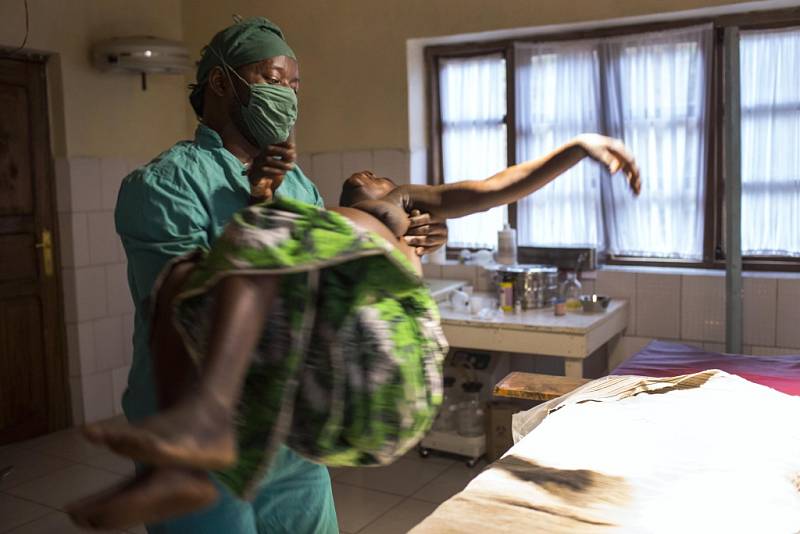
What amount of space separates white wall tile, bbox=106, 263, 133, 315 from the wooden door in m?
0.28

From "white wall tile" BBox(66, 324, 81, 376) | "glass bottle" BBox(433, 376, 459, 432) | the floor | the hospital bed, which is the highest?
the hospital bed

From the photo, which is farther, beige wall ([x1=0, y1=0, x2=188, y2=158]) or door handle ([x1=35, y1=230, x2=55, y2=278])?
door handle ([x1=35, y1=230, x2=55, y2=278])

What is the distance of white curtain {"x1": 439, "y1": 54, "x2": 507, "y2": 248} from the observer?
4.34 metres

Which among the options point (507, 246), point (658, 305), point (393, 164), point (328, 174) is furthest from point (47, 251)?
point (658, 305)

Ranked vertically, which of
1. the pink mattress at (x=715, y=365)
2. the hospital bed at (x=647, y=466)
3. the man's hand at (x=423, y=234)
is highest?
the man's hand at (x=423, y=234)

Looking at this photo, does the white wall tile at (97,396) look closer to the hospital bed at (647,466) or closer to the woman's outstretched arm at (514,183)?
the hospital bed at (647,466)

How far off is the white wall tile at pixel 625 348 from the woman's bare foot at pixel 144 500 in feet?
11.5

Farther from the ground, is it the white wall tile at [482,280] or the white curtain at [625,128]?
the white curtain at [625,128]

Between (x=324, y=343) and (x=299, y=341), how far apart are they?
5 centimetres

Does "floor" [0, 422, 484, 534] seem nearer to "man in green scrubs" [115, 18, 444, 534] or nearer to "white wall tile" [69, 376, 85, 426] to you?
"white wall tile" [69, 376, 85, 426]

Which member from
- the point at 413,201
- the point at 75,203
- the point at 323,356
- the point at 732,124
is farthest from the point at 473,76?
the point at 323,356

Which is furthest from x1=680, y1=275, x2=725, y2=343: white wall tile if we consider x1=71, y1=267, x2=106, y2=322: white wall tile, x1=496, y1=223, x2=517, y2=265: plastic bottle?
x1=71, y1=267, x2=106, y2=322: white wall tile

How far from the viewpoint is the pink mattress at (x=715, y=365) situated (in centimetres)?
264

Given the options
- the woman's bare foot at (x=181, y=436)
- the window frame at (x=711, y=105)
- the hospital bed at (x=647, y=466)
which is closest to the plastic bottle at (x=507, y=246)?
the window frame at (x=711, y=105)
